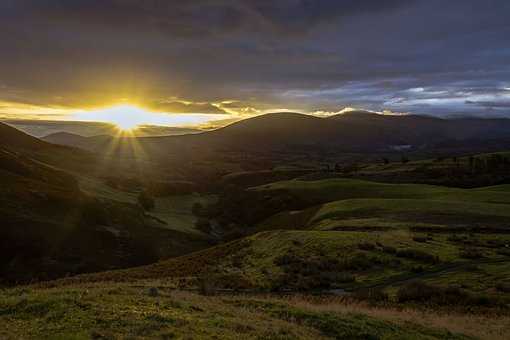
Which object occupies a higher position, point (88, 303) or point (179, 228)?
point (88, 303)

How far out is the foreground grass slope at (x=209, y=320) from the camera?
45.3 feet

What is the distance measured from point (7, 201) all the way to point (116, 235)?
15.4 meters

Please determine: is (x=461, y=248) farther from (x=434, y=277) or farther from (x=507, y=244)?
(x=434, y=277)

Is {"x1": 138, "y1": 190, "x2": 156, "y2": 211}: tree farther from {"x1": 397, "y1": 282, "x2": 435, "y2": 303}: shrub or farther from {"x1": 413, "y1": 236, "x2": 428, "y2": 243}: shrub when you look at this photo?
{"x1": 397, "y1": 282, "x2": 435, "y2": 303}: shrub

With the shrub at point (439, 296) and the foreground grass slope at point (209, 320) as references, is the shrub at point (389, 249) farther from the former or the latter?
the foreground grass slope at point (209, 320)

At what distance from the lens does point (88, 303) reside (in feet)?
54.5

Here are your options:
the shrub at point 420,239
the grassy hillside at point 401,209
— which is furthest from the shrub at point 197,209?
the shrub at point 420,239

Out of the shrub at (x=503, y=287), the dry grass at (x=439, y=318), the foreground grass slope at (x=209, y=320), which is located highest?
the foreground grass slope at (x=209, y=320)

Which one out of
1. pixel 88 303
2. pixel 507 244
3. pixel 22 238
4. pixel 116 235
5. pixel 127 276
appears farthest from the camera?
pixel 116 235

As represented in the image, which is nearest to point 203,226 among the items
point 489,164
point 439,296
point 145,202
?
point 145,202

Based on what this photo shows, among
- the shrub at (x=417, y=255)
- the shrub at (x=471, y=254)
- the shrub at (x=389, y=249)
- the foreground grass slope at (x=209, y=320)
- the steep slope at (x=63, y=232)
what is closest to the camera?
the foreground grass slope at (x=209, y=320)

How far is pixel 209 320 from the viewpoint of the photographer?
52.0 feet

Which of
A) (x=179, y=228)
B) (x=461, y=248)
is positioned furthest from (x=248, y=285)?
(x=179, y=228)

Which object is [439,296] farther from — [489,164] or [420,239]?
[489,164]
